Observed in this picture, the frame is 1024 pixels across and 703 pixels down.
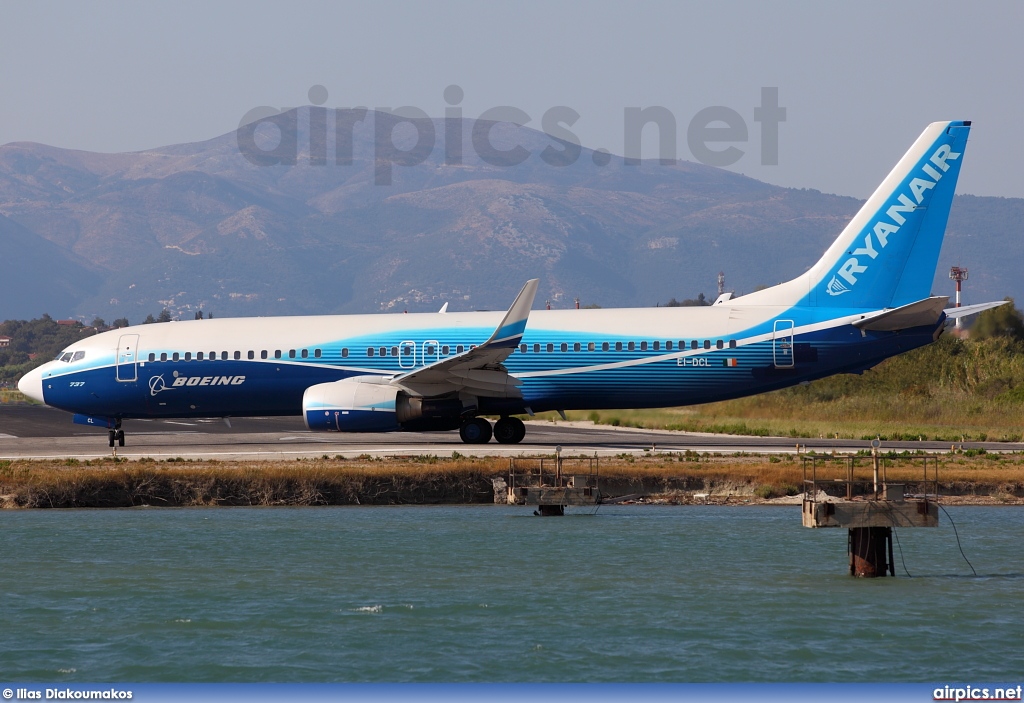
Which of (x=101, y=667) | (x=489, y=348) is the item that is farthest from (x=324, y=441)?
(x=101, y=667)

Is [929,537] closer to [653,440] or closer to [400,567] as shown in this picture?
[400,567]

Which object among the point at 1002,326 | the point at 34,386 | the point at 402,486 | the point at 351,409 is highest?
the point at 1002,326

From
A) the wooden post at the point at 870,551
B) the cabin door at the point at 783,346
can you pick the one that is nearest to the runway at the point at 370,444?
the cabin door at the point at 783,346

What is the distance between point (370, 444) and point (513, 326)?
8.17 metres

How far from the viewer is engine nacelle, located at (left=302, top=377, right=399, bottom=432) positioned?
38031 mm

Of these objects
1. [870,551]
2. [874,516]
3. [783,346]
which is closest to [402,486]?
[783,346]

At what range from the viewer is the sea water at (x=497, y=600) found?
1691 centimetres

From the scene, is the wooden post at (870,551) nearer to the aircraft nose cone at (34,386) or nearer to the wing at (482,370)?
the wing at (482,370)

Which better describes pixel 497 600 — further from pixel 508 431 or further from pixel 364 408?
pixel 508 431

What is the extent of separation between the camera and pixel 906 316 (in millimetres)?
37750

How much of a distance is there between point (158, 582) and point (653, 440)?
25011 mm

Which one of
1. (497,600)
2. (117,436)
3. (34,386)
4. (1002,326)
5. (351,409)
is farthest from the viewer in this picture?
(1002,326)

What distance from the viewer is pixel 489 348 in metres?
37.9

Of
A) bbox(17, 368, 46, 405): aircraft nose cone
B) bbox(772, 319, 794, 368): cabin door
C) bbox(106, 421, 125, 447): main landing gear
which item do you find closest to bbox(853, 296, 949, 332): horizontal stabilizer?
bbox(772, 319, 794, 368): cabin door
